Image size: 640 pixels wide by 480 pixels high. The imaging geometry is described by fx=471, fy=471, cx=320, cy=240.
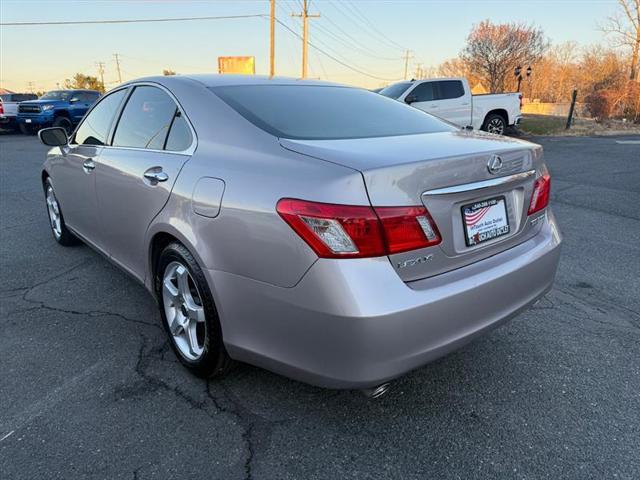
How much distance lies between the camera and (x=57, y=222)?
4.76 metres

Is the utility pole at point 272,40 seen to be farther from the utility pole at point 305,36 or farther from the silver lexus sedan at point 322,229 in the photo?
the silver lexus sedan at point 322,229

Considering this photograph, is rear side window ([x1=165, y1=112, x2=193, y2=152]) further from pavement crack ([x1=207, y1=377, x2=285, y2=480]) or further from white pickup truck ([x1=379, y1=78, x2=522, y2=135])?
white pickup truck ([x1=379, y1=78, x2=522, y2=135])

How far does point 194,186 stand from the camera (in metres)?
2.25

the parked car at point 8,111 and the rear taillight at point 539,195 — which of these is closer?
the rear taillight at point 539,195

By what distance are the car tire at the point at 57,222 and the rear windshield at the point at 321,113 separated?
279cm

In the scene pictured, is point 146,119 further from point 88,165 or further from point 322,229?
point 322,229

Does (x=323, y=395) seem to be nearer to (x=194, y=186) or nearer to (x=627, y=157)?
(x=194, y=186)

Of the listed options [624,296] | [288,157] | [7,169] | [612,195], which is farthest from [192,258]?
[7,169]

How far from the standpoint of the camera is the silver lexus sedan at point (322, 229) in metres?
1.73

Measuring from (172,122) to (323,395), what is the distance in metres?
1.72

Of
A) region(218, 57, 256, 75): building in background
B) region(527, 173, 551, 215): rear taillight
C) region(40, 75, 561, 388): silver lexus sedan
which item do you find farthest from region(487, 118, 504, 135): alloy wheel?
region(218, 57, 256, 75): building in background

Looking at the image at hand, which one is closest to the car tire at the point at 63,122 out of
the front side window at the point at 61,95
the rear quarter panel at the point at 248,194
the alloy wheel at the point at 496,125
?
the front side window at the point at 61,95

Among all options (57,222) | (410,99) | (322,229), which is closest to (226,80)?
(322,229)

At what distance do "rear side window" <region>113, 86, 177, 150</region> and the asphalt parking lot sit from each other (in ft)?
3.93
